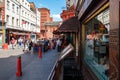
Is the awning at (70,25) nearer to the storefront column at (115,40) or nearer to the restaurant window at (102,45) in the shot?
the restaurant window at (102,45)

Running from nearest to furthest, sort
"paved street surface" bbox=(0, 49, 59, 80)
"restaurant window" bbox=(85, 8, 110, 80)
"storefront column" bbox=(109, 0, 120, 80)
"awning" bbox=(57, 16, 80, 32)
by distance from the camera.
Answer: "storefront column" bbox=(109, 0, 120, 80) → "restaurant window" bbox=(85, 8, 110, 80) → "paved street surface" bbox=(0, 49, 59, 80) → "awning" bbox=(57, 16, 80, 32)

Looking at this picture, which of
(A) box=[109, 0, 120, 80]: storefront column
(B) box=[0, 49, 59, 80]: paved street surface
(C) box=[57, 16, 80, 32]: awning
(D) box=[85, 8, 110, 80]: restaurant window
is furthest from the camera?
(C) box=[57, 16, 80, 32]: awning

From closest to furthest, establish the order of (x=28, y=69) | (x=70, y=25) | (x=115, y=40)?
(x=115, y=40), (x=28, y=69), (x=70, y=25)

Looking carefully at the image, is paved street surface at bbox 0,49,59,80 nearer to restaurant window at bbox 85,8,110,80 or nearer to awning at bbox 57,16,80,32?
awning at bbox 57,16,80,32

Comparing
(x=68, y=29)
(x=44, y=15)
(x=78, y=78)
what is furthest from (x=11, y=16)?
(x=44, y=15)

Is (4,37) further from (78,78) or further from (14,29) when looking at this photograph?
(78,78)

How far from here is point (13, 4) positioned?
49844 mm

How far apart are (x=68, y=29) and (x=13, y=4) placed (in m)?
36.8

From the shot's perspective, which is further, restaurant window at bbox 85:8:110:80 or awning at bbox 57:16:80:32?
awning at bbox 57:16:80:32

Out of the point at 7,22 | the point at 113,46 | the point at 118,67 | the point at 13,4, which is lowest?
the point at 118,67

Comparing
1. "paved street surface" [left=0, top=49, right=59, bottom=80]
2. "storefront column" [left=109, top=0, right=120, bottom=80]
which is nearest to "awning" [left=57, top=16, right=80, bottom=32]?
"paved street surface" [left=0, top=49, right=59, bottom=80]

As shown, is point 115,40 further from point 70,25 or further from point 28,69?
point 70,25

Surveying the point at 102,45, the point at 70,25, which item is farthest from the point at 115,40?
the point at 70,25

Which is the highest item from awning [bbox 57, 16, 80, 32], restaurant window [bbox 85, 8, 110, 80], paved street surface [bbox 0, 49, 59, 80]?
awning [bbox 57, 16, 80, 32]
